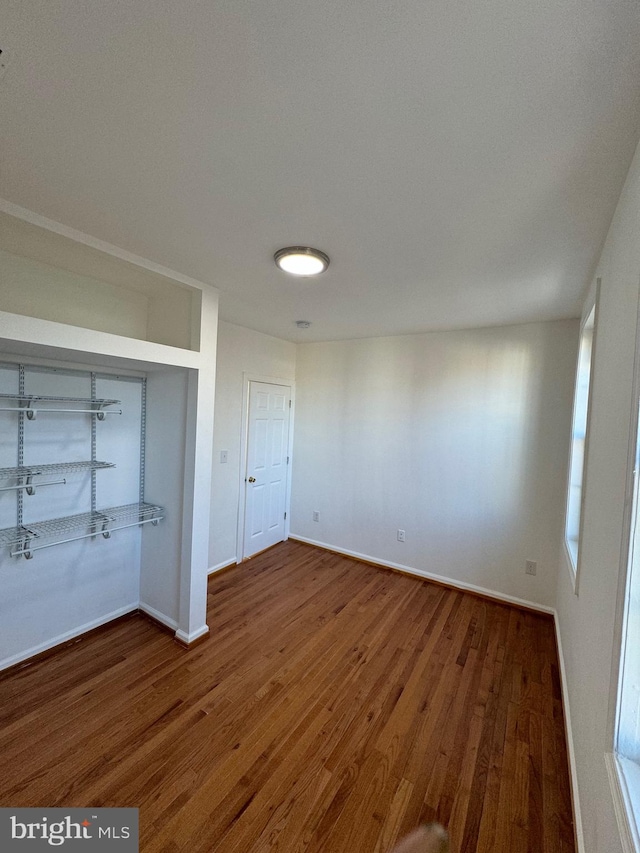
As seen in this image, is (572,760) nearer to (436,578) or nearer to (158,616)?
(436,578)

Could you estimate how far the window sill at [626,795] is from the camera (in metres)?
0.70

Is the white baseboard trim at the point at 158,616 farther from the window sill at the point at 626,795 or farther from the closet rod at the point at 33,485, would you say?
the window sill at the point at 626,795

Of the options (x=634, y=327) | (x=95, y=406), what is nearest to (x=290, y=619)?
(x=95, y=406)

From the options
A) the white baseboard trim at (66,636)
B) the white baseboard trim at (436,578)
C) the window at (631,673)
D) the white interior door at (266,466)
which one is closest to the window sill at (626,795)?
the window at (631,673)

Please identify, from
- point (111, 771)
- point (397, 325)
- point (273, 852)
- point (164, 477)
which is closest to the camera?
point (273, 852)

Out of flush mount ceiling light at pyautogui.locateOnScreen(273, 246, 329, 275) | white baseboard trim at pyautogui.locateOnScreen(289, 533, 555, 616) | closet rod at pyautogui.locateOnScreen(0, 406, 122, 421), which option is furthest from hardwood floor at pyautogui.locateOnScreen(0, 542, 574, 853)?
flush mount ceiling light at pyautogui.locateOnScreen(273, 246, 329, 275)

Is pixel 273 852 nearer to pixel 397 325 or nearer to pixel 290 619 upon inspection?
pixel 290 619

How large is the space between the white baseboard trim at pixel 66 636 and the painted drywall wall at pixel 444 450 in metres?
2.10

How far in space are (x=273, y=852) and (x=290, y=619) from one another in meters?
1.43

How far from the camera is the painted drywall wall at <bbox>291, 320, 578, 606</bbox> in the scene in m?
2.82

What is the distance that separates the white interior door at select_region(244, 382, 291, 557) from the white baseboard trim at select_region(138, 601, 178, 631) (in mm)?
1160

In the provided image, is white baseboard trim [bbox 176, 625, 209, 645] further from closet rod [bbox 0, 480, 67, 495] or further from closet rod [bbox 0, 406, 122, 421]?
closet rod [bbox 0, 406, 122, 421]

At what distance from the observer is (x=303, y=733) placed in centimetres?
169

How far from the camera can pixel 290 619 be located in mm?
2646
